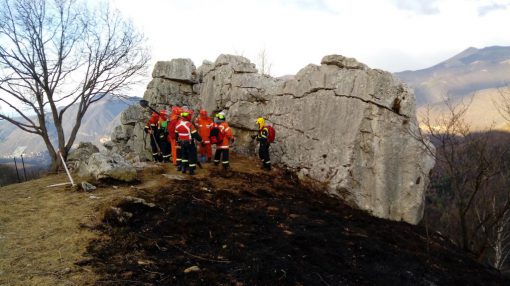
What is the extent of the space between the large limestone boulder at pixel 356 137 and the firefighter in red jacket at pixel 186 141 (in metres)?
4.41

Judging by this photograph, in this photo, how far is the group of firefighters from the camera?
40.0ft

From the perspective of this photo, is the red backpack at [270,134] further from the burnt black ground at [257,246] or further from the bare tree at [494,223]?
the bare tree at [494,223]

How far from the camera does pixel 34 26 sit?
50.2ft

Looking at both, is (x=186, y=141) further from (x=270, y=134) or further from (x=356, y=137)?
(x=356, y=137)

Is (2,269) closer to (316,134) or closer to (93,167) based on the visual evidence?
(93,167)

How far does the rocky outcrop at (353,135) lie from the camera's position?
12.6 m

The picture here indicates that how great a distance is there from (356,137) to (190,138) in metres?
6.15

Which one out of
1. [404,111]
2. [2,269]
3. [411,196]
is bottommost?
[411,196]

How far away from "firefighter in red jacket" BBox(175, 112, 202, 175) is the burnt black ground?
1.08 meters

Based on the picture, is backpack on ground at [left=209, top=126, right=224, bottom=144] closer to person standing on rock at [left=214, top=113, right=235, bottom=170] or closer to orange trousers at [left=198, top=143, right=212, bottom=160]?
person standing on rock at [left=214, top=113, right=235, bottom=170]

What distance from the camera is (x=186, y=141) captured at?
39.7ft

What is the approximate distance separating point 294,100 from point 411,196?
19.7 feet

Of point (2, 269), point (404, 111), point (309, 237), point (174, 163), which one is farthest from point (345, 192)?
point (2, 269)

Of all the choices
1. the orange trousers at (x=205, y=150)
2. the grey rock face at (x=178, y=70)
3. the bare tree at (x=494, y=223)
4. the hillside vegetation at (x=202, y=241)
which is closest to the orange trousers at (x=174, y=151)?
the orange trousers at (x=205, y=150)
